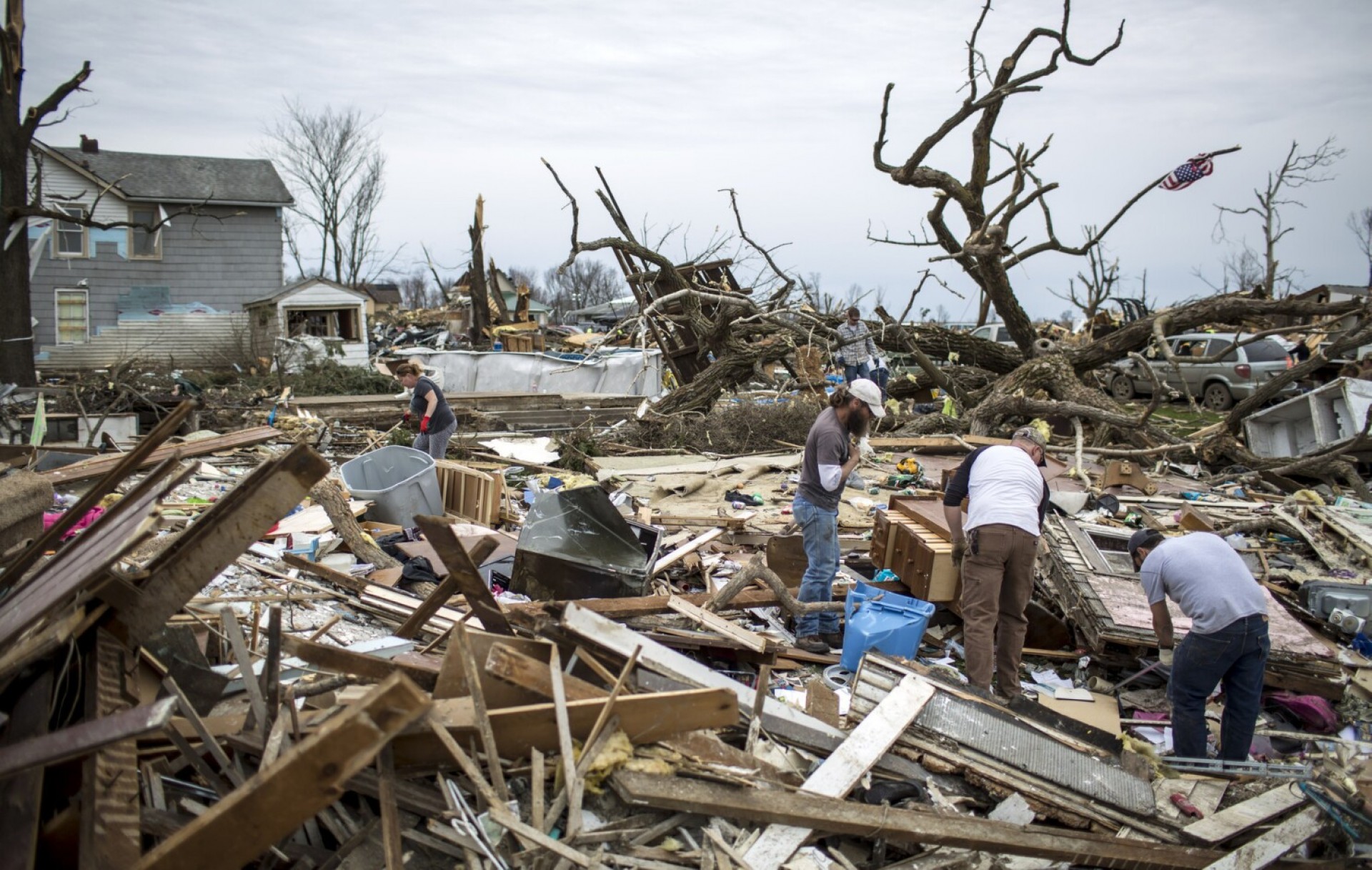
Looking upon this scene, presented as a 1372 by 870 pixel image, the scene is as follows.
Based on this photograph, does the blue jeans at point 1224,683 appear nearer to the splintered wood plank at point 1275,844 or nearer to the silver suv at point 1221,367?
the splintered wood plank at point 1275,844

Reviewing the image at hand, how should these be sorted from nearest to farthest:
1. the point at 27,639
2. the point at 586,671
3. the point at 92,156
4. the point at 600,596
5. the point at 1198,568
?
the point at 27,639
the point at 586,671
the point at 1198,568
the point at 600,596
the point at 92,156

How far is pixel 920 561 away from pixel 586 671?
10.0 ft

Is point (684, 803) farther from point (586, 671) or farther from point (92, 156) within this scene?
point (92, 156)

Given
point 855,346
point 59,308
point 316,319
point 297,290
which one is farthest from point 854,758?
point 59,308

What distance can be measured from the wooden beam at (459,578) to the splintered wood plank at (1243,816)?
317 cm

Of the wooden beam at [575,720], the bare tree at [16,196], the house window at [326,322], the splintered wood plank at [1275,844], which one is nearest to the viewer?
the wooden beam at [575,720]

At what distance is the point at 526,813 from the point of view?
321 cm

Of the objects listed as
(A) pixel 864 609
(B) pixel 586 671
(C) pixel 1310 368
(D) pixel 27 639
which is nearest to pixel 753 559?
(A) pixel 864 609

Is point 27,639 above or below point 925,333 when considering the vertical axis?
below

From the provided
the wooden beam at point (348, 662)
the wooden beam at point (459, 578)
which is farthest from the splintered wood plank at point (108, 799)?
the wooden beam at point (459, 578)

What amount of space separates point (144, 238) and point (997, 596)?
24.1 meters

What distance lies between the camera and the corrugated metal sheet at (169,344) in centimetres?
2117

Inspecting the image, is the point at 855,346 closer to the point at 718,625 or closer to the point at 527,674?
the point at 718,625

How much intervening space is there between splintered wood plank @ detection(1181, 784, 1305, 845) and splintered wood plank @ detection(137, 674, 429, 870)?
139 inches
